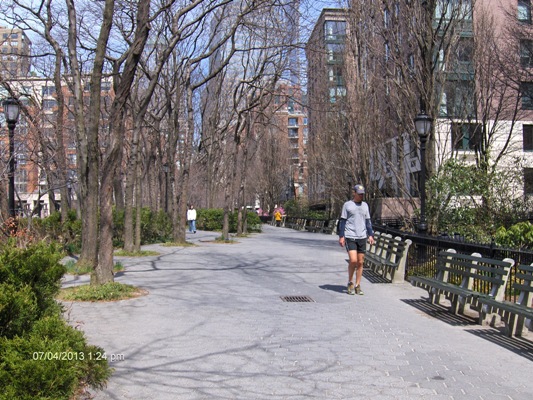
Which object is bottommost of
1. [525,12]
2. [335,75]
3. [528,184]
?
[528,184]

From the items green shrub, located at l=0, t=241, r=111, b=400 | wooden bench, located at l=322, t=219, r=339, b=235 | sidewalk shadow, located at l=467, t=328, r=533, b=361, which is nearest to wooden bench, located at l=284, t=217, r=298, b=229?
wooden bench, located at l=322, t=219, r=339, b=235

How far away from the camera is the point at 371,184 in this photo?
2688 centimetres

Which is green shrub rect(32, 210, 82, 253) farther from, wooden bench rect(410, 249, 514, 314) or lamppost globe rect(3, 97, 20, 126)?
wooden bench rect(410, 249, 514, 314)

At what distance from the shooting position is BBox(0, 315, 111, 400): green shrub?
368 cm

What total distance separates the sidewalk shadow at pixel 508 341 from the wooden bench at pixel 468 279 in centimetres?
43

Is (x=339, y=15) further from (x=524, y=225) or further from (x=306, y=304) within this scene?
(x=306, y=304)

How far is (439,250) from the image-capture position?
10977mm

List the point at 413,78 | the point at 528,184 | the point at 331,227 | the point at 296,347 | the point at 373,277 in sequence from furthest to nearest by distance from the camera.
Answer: the point at 331,227 < the point at 528,184 < the point at 413,78 < the point at 373,277 < the point at 296,347

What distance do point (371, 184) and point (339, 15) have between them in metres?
8.50

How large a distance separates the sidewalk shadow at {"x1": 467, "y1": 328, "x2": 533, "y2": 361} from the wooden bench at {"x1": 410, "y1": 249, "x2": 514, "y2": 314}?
428 millimetres

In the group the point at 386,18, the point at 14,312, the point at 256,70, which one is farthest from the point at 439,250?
the point at 256,70

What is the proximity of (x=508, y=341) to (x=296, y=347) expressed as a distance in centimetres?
265

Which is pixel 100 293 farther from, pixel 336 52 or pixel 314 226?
pixel 314 226

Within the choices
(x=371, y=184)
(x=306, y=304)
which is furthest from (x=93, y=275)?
(x=371, y=184)
